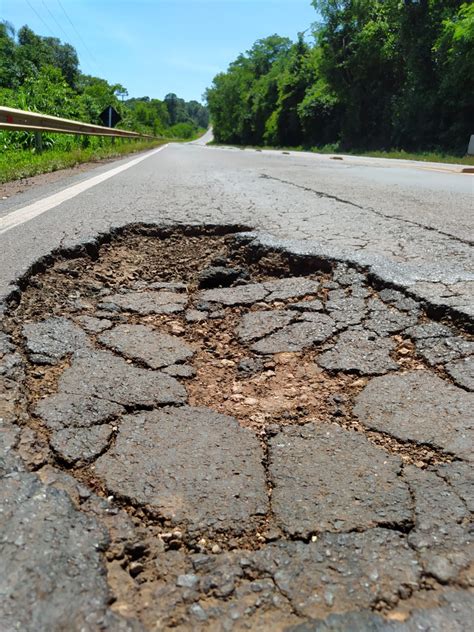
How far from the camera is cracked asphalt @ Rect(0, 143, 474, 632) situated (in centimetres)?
99

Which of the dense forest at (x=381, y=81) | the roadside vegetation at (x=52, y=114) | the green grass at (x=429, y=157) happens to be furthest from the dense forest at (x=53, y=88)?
the dense forest at (x=381, y=81)

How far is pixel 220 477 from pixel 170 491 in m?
0.14

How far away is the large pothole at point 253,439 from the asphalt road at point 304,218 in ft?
1.02

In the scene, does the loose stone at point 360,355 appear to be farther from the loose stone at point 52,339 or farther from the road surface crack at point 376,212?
the road surface crack at point 376,212

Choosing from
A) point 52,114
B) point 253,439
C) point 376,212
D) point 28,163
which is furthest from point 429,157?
point 253,439

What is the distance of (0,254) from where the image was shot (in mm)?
3061

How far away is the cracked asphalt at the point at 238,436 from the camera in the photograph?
38.9 inches

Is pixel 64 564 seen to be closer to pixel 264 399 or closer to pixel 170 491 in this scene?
pixel 170 491

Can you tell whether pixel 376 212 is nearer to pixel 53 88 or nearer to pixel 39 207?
pixel 39 207

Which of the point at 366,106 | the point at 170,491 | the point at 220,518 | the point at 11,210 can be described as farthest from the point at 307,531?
the point at 366,106

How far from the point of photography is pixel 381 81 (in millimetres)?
35500

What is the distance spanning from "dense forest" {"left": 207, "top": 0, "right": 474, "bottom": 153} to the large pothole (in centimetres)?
2334

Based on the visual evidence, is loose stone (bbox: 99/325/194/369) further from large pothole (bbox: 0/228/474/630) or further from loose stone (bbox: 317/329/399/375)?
loose stone (bbox: 317/329/399/375)

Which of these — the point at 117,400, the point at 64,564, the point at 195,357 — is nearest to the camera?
the point at 64,564
